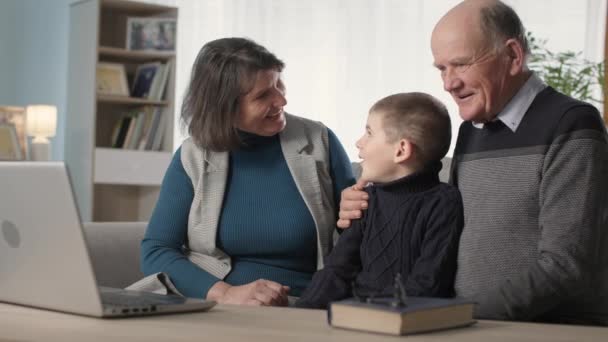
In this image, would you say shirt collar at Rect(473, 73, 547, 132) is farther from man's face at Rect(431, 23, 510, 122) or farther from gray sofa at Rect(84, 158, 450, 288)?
gray sofa at Rect(84, 158, 450, 288)

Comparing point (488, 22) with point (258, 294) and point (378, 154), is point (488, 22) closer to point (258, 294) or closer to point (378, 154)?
point (378, 154)

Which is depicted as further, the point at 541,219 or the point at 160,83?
the point at 160,83

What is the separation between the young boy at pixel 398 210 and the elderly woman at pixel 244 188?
37 centimetres

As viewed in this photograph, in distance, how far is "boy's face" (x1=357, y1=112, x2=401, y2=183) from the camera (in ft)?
6.18

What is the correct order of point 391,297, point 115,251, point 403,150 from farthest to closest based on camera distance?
point 115,251 → point 403,150 → point 391,297

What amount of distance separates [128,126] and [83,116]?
30 cm

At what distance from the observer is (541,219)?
1.63 m

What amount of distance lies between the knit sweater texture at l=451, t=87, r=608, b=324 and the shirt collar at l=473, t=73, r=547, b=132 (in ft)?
0.04

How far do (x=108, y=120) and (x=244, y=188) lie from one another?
12.4 ft

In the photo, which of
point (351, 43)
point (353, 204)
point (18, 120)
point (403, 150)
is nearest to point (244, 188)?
point (353, 204)

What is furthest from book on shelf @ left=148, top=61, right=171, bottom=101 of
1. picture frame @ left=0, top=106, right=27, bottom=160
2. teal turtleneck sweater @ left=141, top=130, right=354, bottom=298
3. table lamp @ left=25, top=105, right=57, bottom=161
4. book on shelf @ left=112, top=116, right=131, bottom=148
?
teal turtleneck sweater @ left=141, top=130, right=354, bottom=298

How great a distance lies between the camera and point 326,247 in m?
2.29

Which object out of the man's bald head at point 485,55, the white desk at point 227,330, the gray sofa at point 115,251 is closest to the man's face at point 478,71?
the man's bald head at point 485,55

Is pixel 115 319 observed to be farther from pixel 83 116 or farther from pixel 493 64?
pixel 83 116
